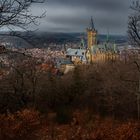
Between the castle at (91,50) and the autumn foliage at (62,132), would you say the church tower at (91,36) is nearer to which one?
the castle at (91,50)

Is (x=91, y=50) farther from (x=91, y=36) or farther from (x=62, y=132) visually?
(x=62, y=132)

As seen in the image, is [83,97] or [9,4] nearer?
→ [9,4]

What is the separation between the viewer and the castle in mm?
89312

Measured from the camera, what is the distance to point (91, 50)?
315 feet

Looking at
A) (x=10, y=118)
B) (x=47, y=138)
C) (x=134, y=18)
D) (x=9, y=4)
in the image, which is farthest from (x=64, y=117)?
(x=9, y=4)

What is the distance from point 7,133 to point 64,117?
37.7 feet

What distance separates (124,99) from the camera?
32.3 meters

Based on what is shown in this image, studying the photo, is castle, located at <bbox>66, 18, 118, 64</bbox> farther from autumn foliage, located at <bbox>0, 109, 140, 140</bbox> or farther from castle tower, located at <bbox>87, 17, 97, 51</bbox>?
autumn foliage, located at <bbox>0, 109, 140, 140</bbox>

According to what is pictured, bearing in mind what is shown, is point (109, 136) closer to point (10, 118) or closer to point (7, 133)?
point (7, 133)

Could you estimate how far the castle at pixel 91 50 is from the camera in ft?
293

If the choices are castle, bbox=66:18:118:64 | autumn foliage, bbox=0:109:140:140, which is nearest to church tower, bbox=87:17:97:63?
castle, bbox=66:18:118:64

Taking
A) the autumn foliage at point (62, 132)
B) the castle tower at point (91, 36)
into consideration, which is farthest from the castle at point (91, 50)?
the autumn foliage at point (62, 132)

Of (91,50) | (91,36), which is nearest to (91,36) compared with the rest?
(91,36)

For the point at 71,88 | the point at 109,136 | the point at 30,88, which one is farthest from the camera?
the point at 71,88
